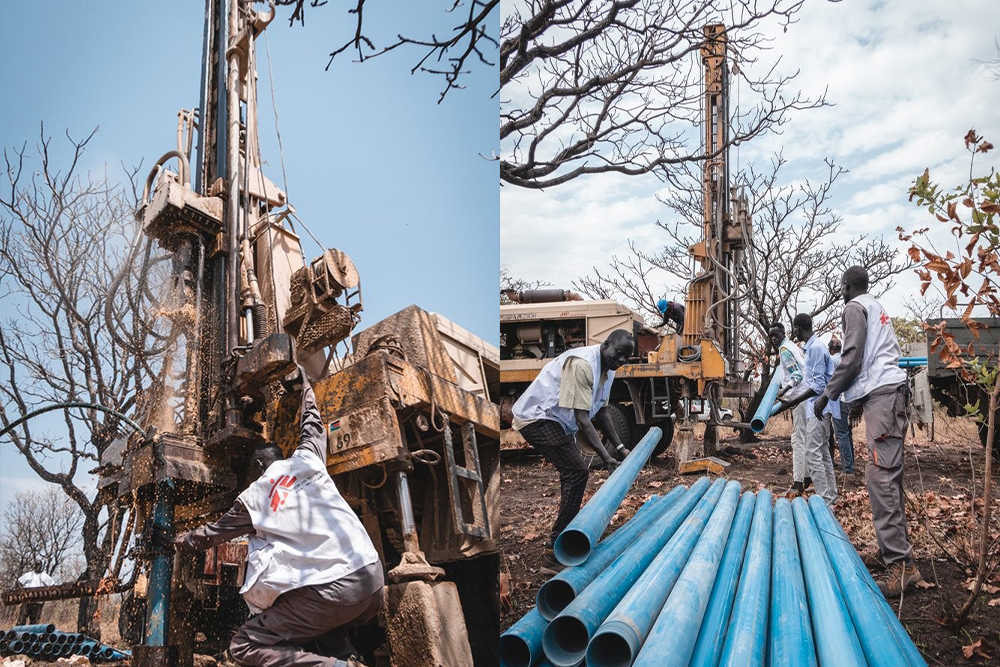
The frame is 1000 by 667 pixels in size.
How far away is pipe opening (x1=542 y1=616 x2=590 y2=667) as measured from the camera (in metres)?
2.20

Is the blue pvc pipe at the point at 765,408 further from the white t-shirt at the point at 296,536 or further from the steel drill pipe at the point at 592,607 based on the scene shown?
the white t-shirt at the point at 296,536

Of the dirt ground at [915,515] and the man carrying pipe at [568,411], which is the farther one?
the man carrying pipe at [568,411]

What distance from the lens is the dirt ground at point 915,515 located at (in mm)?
3193

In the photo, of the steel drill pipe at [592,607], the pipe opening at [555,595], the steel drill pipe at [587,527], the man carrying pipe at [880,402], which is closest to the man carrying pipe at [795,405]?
the man carrying pipe at [880,402]

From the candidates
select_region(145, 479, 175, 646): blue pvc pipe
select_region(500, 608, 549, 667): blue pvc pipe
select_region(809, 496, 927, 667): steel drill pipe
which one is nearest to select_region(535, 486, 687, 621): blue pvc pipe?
select_region(500, 608, 549, 667): blue pvc pipe

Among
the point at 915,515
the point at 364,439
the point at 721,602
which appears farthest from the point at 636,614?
the point at 915,515

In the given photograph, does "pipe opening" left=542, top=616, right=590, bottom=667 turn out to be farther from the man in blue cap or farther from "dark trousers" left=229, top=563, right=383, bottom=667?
the man in blue cap

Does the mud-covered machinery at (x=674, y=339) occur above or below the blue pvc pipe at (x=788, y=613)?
above

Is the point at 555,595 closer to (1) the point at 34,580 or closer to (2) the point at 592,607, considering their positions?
(2) the point at 592,607

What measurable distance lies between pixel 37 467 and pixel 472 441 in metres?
2.92

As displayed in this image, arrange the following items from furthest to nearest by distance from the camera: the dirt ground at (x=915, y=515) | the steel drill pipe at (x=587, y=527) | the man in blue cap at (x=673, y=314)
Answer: the man in blue cap at (x=673, y=314), the dirt ground at (x=915, y=515), the steel drill pipe at (x=587, y=527)

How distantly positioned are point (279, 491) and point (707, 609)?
1.48 m

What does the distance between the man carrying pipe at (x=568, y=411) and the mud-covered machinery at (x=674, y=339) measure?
3.28 meters

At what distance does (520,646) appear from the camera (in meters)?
2.27
